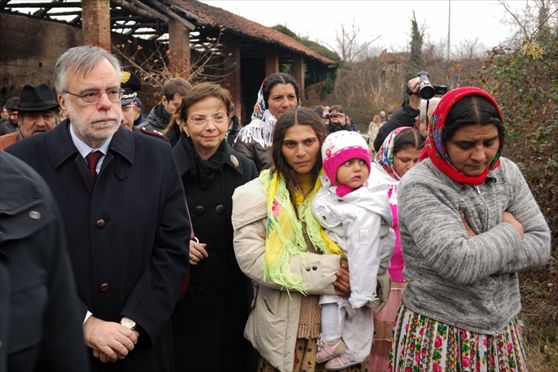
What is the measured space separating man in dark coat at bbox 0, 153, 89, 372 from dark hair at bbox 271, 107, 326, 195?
5.58ft

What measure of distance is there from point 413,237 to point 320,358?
887mm

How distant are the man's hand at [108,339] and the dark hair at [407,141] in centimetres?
217

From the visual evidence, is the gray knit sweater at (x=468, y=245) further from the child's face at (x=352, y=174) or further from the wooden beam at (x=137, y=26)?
the wooden beam at (x=137, y=26)

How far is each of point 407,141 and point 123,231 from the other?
208 cm

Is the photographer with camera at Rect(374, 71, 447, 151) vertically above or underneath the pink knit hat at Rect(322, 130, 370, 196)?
above

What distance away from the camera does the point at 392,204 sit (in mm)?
2930

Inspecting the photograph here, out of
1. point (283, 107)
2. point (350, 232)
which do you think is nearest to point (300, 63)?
point (283, 107)

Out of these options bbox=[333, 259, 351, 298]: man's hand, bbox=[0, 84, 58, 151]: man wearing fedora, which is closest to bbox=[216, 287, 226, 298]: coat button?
bbox=[333, 259, 351, 298]: man's hand

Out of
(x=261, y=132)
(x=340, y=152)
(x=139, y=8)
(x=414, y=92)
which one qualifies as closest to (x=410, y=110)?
(x=414, y=92)

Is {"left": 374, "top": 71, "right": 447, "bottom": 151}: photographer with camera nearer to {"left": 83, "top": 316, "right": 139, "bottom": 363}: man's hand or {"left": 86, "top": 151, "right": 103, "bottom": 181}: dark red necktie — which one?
{"left": 86, "top": 151, "right": 103, "bottom": 181}: dark red necktie

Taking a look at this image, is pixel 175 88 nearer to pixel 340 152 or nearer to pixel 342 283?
pixel 340 152

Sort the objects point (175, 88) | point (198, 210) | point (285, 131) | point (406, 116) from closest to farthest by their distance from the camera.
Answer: point (285, 131), point (198, 210), point (406, 116), point (175, 88)

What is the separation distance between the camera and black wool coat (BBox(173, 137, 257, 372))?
10.5 feet

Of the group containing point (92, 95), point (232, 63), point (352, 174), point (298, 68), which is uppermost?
point (298, 68)
